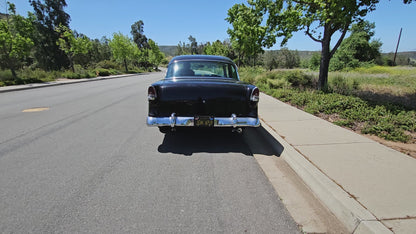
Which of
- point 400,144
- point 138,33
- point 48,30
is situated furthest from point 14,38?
point 138,33

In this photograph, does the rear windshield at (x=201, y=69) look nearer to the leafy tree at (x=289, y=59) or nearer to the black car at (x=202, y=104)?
the black car at (x=202, y=104)

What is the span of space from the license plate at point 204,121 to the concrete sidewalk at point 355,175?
4.72ft

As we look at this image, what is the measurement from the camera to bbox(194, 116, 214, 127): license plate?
3.61m

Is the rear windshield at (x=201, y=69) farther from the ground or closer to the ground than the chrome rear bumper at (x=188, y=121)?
farther from the ground

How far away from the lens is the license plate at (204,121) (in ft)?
11.8

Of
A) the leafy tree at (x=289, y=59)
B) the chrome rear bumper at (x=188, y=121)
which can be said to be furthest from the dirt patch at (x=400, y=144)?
the leafy tree at (x=289, y=59)

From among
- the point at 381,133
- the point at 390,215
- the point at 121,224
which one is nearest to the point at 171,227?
the point at 121,224

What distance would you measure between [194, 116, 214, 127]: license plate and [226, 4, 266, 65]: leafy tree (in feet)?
29.2

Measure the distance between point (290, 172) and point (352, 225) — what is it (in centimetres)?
117

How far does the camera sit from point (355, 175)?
269 cm

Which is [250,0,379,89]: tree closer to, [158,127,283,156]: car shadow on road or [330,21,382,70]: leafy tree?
[158,127,283,156]: car shadow on road

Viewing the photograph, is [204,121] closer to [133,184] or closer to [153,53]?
[133,184]

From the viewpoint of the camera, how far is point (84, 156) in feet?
11.8

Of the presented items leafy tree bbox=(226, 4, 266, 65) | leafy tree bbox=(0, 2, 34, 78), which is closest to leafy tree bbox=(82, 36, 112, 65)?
leafy tree bbox=(0, 2, 34, 78)
